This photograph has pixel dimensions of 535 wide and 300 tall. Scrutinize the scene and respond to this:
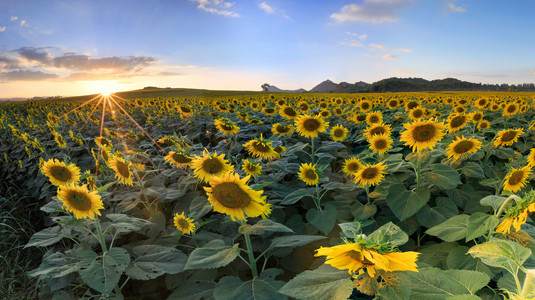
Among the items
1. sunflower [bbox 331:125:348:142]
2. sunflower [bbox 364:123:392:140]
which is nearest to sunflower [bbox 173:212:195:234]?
sunflower [bbox 364:123:392:140]

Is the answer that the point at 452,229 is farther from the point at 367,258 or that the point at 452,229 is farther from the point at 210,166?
the point at 210,166

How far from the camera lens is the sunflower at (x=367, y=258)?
2.89ft

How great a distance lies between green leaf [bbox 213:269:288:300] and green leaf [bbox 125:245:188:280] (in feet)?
1.11

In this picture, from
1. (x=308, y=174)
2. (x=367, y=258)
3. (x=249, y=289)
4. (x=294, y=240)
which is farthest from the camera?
(x=308, y=174)

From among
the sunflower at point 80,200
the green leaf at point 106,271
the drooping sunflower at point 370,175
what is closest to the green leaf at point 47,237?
the sunflower at point 80,200

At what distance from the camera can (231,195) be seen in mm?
1727

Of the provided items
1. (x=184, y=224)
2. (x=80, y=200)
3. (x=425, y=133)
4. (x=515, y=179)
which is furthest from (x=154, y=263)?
(x=515, y=179)

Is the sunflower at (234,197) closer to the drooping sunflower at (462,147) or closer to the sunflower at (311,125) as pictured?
the drooping sunflower at (462,147)

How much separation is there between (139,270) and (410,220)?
1986 mm

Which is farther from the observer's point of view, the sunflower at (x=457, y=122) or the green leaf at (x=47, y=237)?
the sunflower at (x=457, y=122)

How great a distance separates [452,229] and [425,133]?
1197 millimetres

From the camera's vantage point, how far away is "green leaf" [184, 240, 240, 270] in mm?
1585

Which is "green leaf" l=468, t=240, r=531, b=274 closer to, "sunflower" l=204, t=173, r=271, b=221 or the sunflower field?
the sunflower field

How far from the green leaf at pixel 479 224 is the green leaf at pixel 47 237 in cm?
249
